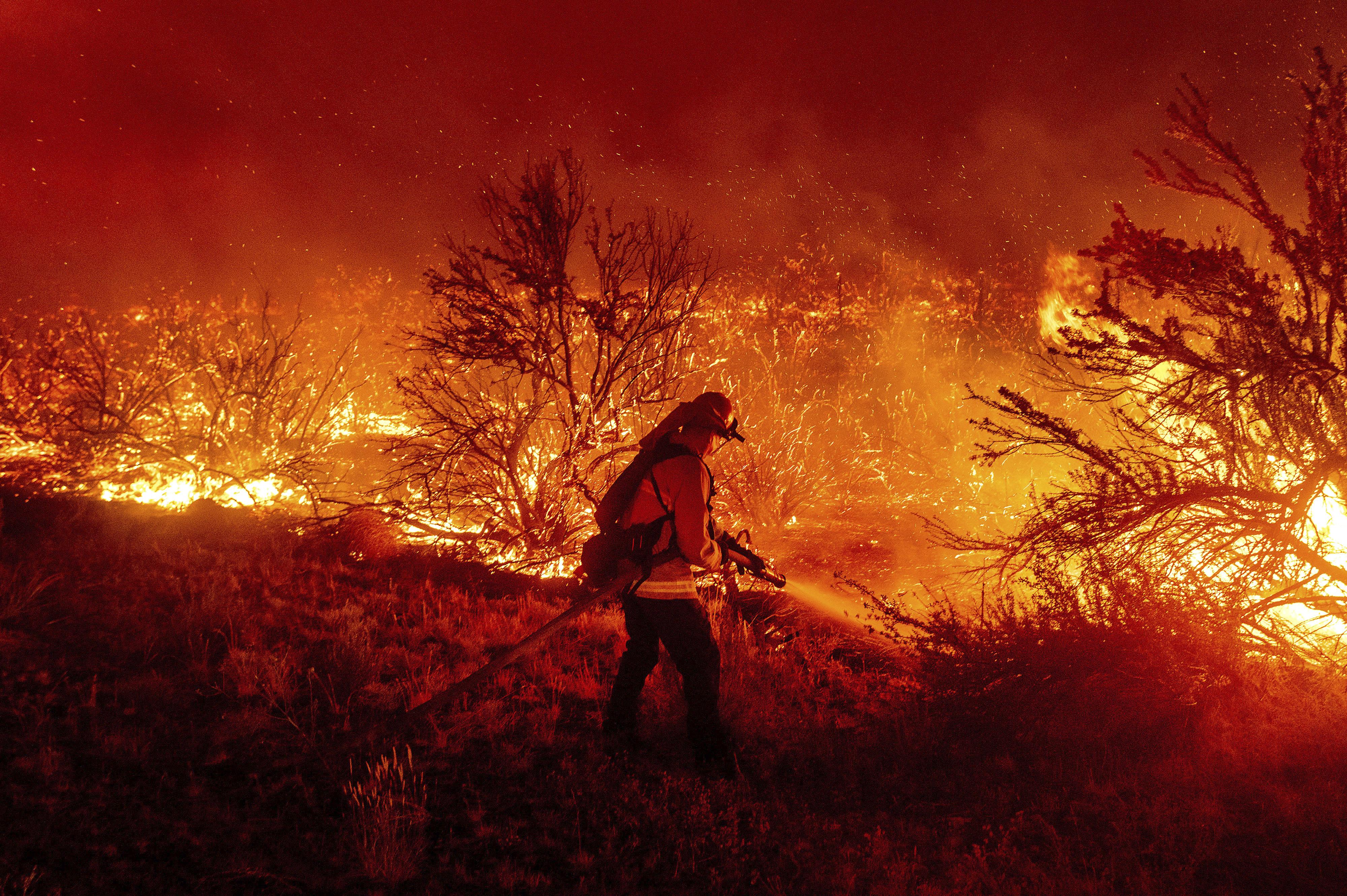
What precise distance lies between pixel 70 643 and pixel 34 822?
2.44 m

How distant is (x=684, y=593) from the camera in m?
3.76

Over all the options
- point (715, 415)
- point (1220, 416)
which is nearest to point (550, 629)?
point (715, 415)

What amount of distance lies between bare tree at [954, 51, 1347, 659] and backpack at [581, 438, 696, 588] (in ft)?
8.78

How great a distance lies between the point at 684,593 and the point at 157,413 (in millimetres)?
14804

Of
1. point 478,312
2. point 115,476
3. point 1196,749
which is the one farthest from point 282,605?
point 115,476

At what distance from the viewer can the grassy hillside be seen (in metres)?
2.98

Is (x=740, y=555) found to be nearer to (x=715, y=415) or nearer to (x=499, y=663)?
(x=715, y=415)

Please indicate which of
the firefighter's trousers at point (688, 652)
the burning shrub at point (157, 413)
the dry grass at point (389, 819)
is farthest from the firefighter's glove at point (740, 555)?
the burning shrub at point (157, 413)

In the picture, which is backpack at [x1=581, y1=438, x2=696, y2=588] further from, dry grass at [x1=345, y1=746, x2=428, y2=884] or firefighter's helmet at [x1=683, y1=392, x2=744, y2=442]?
dry grass at [x1=345, y1=746, x2=428, y2=884]

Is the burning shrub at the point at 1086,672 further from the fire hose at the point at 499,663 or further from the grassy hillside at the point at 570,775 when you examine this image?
the fire hose at the point at 499,663

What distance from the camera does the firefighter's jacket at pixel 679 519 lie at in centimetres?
369

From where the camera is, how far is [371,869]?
2830mm

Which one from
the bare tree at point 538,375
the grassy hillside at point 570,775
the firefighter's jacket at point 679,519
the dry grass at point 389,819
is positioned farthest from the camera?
the bare tree at point 538,375

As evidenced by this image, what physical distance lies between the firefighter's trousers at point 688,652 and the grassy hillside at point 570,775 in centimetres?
27
